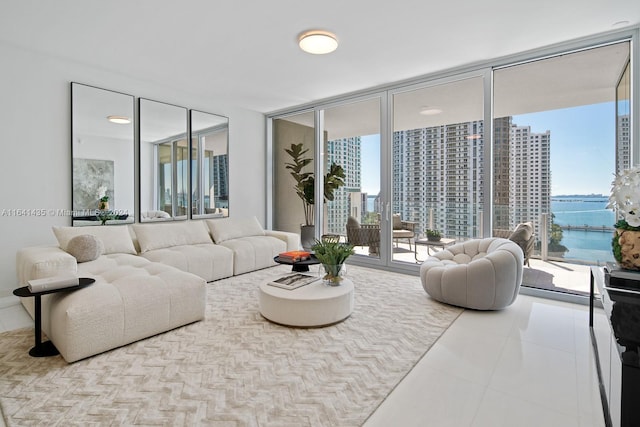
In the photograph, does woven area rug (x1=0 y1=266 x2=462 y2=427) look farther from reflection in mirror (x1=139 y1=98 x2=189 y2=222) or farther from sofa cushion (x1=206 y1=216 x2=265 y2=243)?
reflection in mirror (x1=139 y1=98 x2=189 y2=222)

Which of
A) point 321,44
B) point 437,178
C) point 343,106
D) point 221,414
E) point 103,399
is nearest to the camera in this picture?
point 221,414

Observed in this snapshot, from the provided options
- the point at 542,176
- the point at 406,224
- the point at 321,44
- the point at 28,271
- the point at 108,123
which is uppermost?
the point at 321,44

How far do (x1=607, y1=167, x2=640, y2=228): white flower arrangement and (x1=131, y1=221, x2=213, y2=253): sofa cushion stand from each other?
4.49 metres

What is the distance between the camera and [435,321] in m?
2.93

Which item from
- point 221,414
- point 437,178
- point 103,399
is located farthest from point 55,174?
point 437,178

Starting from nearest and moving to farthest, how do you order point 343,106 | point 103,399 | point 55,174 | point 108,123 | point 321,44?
point 103,399
point 321,44
point 55,174
point 108,123
point 343,106

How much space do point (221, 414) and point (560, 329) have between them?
2.77m

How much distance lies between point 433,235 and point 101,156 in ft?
15.1

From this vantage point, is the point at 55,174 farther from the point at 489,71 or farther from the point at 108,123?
the point at 489,71

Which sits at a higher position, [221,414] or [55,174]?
[55,174]

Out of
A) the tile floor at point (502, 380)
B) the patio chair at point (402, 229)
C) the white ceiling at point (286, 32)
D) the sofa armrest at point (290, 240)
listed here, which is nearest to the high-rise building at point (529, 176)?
the white ceiling at point (286, 32)

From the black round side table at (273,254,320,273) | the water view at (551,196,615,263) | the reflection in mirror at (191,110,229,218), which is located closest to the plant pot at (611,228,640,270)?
the water view at (551,196,615,263)

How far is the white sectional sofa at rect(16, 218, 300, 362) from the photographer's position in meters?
2.22

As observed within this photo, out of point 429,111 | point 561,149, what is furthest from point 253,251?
point 561,149
